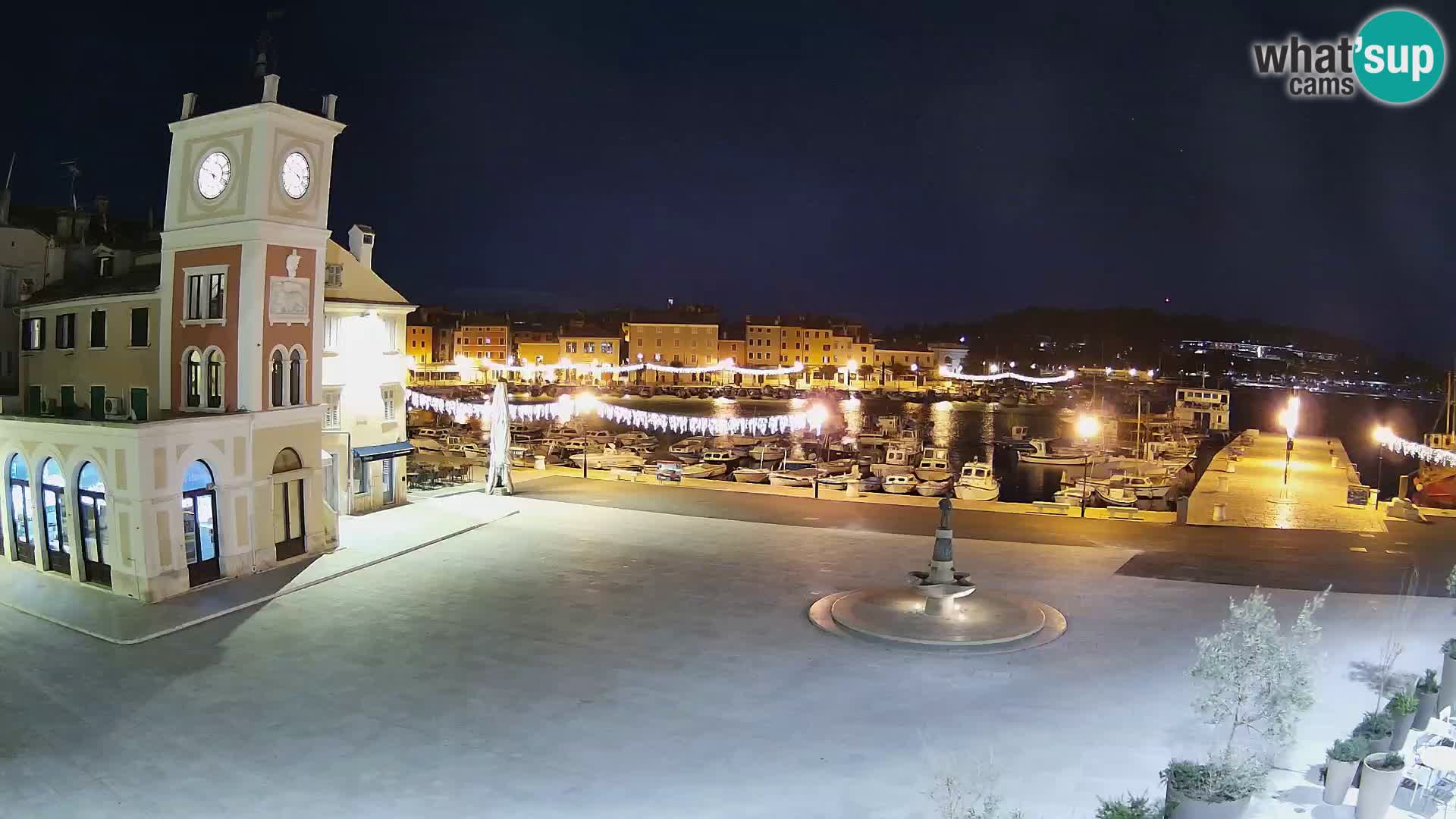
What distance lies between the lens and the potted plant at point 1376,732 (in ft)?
27.7

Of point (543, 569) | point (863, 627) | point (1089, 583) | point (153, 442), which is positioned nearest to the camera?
point (863, 627)

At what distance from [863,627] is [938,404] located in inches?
4475

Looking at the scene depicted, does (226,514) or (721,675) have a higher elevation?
(226,514)

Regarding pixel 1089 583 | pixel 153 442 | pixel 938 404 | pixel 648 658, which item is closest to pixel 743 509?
pixel 1089 583

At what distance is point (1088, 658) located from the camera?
12828mm

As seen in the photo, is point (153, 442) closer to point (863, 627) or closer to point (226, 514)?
point (226, 514)

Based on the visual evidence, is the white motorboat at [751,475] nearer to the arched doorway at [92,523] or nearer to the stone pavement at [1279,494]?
the stone pavement at [1279,494]

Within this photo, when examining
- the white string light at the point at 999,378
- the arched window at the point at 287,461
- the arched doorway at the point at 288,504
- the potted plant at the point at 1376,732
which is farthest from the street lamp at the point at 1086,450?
the white string light at the point at 999,378

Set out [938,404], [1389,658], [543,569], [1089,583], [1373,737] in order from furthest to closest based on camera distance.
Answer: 1. [938,404]
2. [543,569]
3. [1089,583]
4. [1389,658]
5. [1373,737]

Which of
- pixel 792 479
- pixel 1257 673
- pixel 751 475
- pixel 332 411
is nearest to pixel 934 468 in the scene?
pixel 792 479

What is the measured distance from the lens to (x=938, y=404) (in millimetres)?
124562

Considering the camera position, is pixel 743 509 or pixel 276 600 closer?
pixel 276 600

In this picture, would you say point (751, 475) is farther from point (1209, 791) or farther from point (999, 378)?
point (999, 378)

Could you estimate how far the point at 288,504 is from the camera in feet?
60.8
